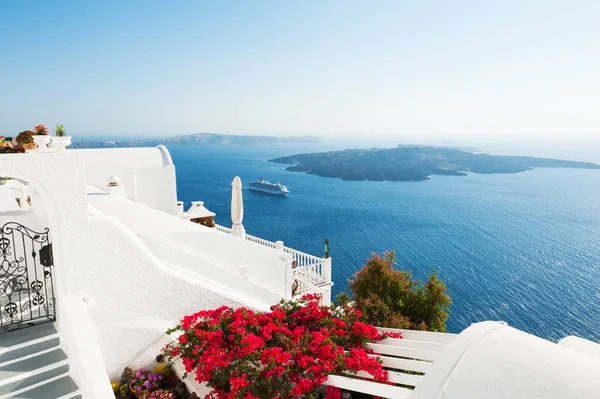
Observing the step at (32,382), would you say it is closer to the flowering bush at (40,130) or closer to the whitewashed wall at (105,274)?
the whitewashed wall at (105,274)

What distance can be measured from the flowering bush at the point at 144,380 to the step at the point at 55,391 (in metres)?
1.24

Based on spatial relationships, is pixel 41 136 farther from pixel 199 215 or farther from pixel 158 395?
pixel 199 215

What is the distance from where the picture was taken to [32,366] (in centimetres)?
496

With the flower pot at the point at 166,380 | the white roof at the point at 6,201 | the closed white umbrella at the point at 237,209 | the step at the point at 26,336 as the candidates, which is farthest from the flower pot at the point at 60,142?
the closed white umbrella at the point at 237,209

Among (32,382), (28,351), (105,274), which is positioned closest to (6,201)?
(105,274)

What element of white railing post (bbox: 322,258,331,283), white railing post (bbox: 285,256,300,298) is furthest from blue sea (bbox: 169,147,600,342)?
white railing post (bbox: 285,256,300,298)

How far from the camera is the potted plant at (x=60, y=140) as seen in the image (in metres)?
5.77

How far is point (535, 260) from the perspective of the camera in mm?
54781

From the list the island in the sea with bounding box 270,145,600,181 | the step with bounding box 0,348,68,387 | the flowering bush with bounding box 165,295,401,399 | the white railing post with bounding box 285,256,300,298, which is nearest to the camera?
the step with bounding box 0,348,68,387

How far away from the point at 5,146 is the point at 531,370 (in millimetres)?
7249

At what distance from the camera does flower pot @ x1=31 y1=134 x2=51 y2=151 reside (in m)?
5.68

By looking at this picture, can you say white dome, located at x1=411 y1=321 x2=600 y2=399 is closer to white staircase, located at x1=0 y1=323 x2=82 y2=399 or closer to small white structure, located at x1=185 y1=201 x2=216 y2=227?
white staircase, located at x1=0 y1=323 x2=82 y2=399

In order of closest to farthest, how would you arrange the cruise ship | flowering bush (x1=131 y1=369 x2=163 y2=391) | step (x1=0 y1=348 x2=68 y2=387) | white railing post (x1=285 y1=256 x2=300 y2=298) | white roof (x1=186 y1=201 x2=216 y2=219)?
step (x1=0 y1=348 x2=68 y2=387), flowering bush (x1=131 y1=369 x2=163 y2=391), white railing post (x1=285 y1=256 x2=300 y2=298), white roof (x1=186 y1=201 x2=216 y2=219), the cruise ship

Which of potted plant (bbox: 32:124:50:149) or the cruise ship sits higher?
potted plant (bbox: 32:124:50:149)
